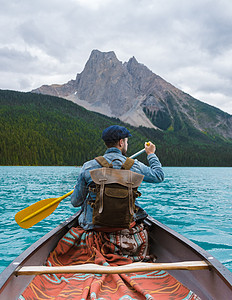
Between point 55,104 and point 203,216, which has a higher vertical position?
point 55,104

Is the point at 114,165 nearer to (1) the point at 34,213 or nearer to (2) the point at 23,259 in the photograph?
(2) the point at 23,259

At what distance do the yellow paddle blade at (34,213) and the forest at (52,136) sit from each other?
91864mm

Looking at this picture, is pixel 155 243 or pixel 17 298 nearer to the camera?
pixel 17 298

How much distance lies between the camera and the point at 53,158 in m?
104

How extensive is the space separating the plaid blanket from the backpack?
40 cm

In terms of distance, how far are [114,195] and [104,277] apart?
1012 mm

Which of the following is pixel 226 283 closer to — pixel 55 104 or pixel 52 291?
pixel 52 291

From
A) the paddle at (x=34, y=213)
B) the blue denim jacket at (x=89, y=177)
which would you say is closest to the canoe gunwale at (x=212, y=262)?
the blue denim jacket at (x=89, y=177)

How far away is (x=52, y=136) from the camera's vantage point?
124500 millimetres

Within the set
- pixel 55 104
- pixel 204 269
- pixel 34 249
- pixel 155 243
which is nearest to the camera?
pixel 204 269

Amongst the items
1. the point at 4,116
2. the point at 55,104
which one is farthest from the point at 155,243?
the point at 55,104

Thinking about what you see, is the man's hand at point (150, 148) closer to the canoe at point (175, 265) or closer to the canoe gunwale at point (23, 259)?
the canoe at point (175, 265)

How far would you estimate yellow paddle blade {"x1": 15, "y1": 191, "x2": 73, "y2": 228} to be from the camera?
225 inches

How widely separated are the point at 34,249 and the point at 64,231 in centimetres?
136
